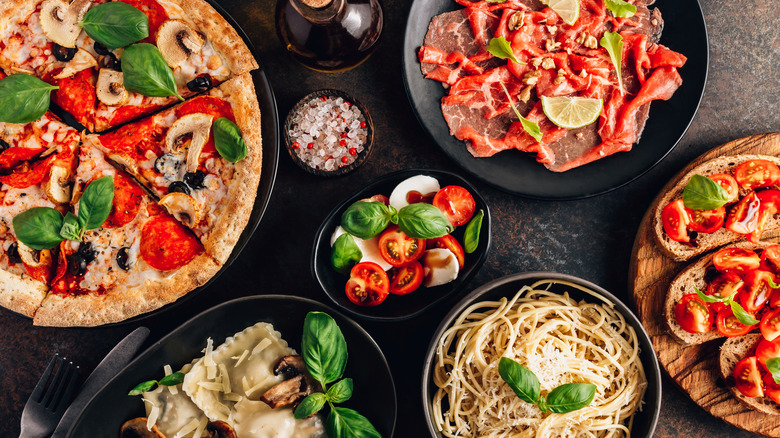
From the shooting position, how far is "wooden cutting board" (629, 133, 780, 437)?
11.5ft

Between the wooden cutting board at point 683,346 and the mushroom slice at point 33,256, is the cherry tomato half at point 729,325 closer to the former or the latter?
the wooden cutting board at point 683,346

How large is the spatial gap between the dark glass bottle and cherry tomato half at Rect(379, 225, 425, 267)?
1243 millimetres

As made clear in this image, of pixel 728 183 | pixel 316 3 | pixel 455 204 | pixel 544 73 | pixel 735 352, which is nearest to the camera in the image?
pixel 316 3

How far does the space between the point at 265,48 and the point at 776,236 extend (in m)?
3.92

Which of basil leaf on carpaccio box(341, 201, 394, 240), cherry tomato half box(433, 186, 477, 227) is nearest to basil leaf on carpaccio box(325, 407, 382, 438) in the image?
basil leaf on carpaccio box(341, 201, 394, 240)

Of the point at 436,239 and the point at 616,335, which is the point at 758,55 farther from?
the point at 436,239

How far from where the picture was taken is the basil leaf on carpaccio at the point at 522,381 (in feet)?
9.01

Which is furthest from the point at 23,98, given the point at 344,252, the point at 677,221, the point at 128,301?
the point at 677,221

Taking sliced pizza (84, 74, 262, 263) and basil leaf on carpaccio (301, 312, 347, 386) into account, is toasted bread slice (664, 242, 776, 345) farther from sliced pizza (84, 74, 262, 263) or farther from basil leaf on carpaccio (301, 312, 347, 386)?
sliced pizza (84, 74, 262, 263)

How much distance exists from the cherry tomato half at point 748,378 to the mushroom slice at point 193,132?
12.8ft

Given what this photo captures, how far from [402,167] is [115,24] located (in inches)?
82.7

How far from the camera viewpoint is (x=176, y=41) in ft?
11.2

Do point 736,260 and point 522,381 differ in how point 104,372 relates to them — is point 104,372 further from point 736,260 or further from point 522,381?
point 736,260

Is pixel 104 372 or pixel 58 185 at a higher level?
pixel 58 185
